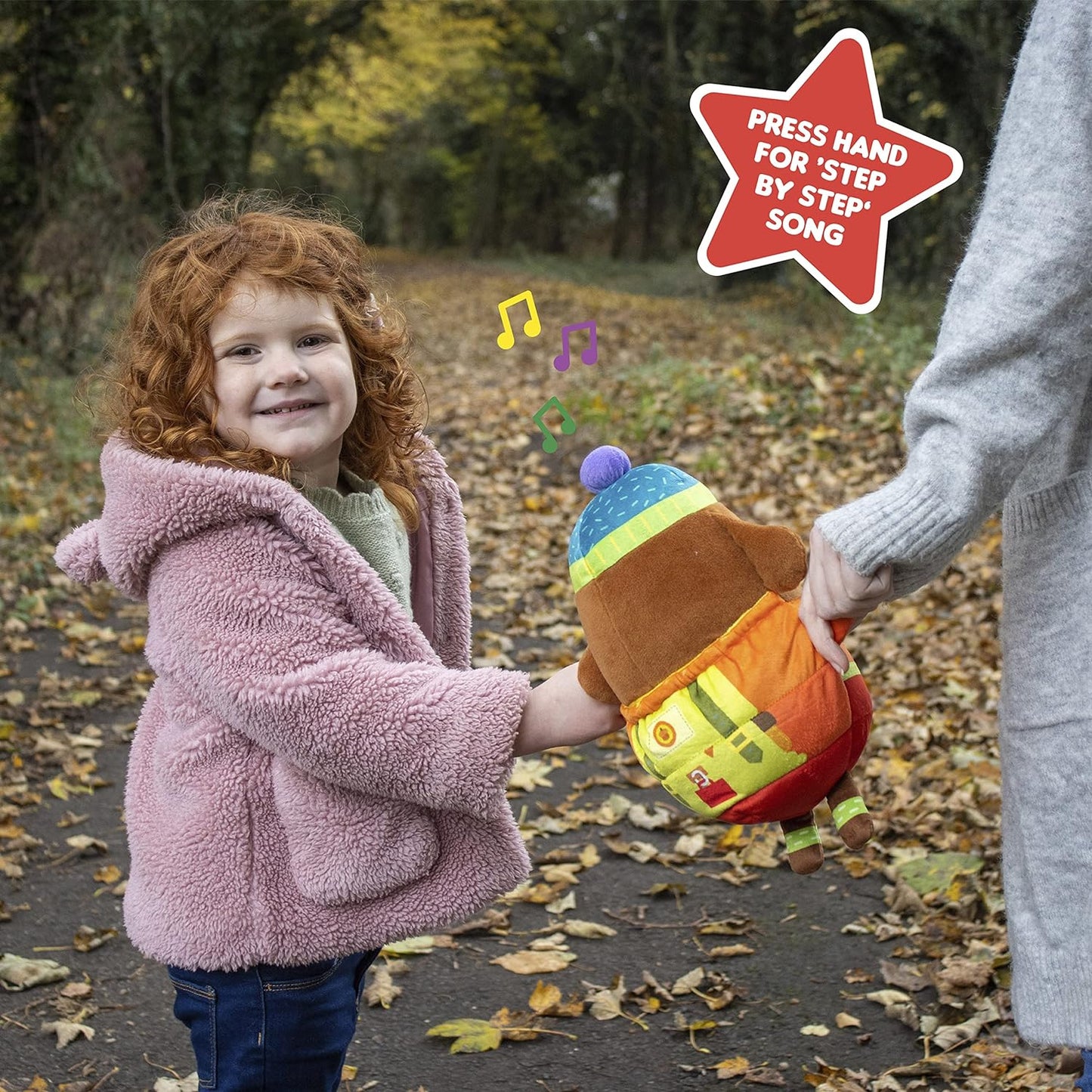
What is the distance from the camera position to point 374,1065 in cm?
334

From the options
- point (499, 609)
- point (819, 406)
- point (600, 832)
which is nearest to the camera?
point (600, 832)

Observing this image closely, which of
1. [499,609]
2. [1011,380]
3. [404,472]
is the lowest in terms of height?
[499,609]

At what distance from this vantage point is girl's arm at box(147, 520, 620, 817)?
6.37ft

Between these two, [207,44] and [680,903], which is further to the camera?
[207,44]

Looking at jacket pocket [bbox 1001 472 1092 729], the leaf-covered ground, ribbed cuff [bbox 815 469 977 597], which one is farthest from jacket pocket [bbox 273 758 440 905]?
the leaf-covered ground

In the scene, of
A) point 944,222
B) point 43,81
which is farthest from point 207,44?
point 944,222

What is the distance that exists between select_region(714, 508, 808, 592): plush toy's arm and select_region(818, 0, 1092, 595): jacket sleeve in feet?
0.37

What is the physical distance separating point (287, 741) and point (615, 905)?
243 centimetres

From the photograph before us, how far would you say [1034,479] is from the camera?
1746mm

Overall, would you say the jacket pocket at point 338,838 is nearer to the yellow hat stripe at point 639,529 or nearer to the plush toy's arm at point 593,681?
the plush toy's arm at point 593,681

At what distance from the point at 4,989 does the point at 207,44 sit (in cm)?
1704

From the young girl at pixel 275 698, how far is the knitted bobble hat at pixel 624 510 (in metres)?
0.21

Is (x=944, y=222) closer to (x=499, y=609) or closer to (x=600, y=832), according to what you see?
(x=499, y=609)

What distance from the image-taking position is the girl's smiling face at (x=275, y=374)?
2.14m
